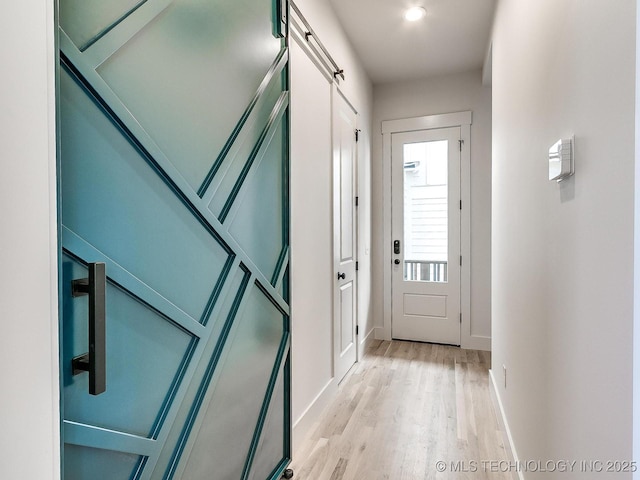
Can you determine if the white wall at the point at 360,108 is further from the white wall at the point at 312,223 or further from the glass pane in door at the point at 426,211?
the glass pane in door at the point at 426,211

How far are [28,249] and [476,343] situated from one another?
13.4 feet

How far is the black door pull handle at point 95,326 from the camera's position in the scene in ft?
2.61

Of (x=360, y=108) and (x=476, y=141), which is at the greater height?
(x=360, y=108)

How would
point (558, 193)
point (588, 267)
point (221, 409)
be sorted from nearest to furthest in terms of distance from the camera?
point (588, 267) → point (558, 193) → point (221, 409)

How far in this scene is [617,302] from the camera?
71 cm

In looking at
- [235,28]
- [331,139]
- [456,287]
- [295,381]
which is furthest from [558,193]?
[456,287]

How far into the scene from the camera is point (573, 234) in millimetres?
A: 977

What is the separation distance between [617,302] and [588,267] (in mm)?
177

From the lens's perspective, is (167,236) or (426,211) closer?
(167,236)

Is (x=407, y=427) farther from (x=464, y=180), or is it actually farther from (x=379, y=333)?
(x=464, y=180)

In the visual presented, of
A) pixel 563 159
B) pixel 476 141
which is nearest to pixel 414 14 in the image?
pixel 476 141

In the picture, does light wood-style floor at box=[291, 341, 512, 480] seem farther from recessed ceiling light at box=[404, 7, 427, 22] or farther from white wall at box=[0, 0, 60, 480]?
recessed ceiling light at box=[404, 7, 427, 22]

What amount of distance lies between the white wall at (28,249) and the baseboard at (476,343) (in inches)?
154

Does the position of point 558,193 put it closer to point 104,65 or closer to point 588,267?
point 588,267
